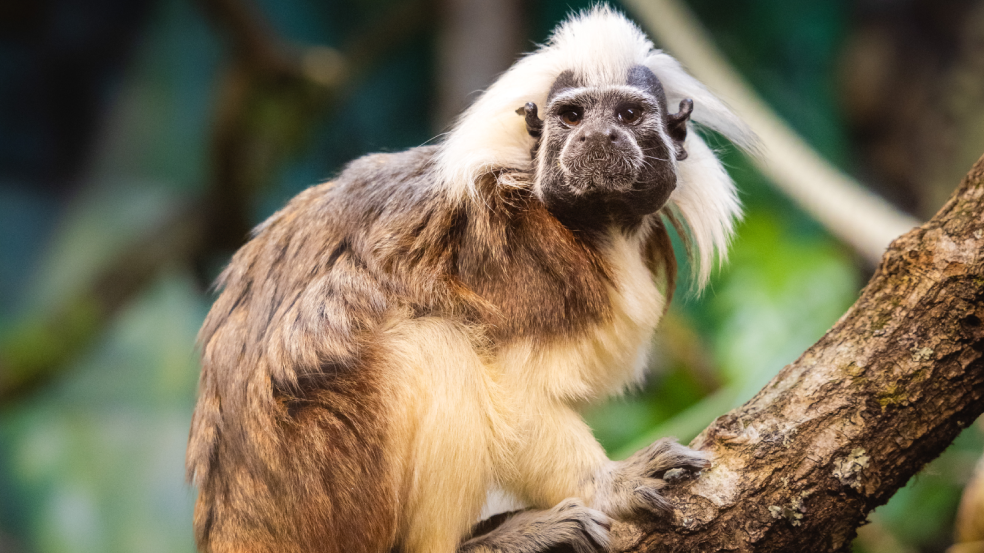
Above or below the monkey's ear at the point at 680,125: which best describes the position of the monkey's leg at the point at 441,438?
below

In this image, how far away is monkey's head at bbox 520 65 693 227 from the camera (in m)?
2.19

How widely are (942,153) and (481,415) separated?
16.5ft

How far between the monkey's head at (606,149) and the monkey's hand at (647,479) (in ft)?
2.35

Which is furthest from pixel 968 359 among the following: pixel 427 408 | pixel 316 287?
pixel 316 287

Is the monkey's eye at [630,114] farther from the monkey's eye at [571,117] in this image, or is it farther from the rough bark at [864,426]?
the rough bark at [864,426]

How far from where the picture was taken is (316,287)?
7.45 feet

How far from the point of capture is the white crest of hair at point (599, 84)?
239 centimetres

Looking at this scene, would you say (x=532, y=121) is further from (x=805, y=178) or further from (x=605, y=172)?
(x=805, y=178)

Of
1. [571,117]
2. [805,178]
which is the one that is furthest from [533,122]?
[805,178]

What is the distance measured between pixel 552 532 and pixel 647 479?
1.00 feet

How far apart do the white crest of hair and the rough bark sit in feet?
2.17

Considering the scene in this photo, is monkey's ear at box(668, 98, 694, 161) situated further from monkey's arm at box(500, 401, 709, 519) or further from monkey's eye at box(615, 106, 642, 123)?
monkey's arm at box(500, 401, 709, 519)

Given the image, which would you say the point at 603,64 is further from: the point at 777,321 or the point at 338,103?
the point at 338,103

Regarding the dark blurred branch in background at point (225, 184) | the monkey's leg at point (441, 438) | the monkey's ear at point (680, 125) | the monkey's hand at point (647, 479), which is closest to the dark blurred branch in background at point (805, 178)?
→ the monkey's ear at point (680, 125)
